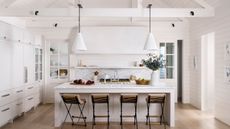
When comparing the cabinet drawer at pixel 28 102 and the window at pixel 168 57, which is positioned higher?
the window at pixel 168 57

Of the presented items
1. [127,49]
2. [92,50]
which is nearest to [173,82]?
[127,49]

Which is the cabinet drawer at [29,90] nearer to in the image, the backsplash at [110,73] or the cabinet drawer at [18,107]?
the cabinet drawer at [18,107]

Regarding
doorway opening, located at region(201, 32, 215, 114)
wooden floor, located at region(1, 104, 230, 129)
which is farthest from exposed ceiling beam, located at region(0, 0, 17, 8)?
doorway opening, located at region(201, 32, 215, 114)

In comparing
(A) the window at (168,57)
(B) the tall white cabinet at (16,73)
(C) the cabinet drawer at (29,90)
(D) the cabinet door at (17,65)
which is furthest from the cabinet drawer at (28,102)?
(A) the window at (168,57)

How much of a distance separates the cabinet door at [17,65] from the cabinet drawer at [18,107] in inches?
17.2

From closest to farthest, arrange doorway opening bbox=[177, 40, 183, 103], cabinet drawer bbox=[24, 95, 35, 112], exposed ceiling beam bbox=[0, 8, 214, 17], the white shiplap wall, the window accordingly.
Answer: the white shiplap wall, exposed ceiling beam bbox=[0, 8, 214, 17], cabinet drawer bbox=[24, 95, 35, 112], the window, doorway opening bbox=[177, 40, 183, 103]

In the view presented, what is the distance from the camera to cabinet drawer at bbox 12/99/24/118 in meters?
6.70

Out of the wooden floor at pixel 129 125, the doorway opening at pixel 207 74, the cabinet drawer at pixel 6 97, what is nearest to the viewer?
the cabinet drawer at pixel 6 97

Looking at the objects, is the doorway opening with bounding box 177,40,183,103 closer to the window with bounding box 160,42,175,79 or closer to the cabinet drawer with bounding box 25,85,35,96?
the window with bounding box 160,42,175,79

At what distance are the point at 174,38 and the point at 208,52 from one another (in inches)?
69.5

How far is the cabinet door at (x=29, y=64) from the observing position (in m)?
7.56

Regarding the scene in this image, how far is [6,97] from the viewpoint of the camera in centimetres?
617

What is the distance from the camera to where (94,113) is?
6.41 m

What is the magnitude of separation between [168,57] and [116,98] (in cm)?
405
